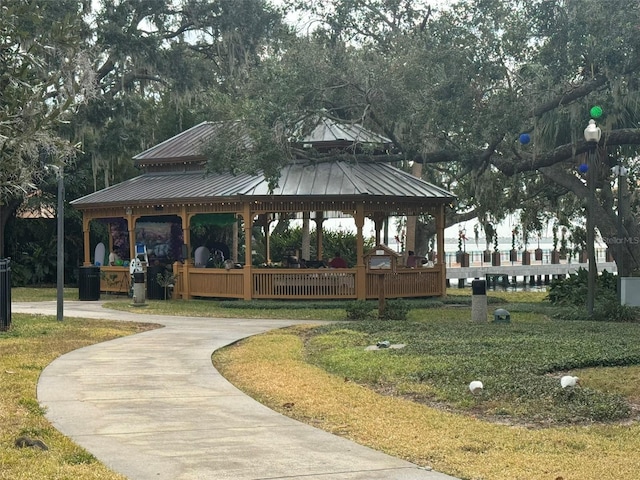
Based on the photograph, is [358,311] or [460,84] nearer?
[358,311]

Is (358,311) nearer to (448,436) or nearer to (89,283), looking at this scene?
(89,283)

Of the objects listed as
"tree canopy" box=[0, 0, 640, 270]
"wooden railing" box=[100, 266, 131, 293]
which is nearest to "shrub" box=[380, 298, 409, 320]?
"tree canopy" box=[0, 0, 640, 270]

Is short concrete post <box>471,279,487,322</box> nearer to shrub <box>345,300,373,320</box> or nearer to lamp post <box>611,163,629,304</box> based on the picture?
shrub <box>345,300,373,320</box>

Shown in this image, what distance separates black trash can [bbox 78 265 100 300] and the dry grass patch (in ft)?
31.7

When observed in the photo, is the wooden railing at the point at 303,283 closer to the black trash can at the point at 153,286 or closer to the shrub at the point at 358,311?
the black trash can at the point at 153,286

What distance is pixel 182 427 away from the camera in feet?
29.9

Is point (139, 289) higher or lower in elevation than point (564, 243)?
lower

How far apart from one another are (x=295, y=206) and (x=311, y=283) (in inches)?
Answer: 90.3

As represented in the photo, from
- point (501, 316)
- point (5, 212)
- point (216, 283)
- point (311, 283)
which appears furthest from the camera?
point (5, 212)

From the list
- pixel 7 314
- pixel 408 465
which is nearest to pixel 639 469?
pixel 408 465

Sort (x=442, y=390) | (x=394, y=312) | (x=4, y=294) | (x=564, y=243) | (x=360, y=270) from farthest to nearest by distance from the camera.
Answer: (x=564, y=243), (x=360, y=270), (x=394, y=312), (x=4, y=294), (x=442, y=390)

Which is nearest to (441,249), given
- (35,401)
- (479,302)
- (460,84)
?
(460,84)

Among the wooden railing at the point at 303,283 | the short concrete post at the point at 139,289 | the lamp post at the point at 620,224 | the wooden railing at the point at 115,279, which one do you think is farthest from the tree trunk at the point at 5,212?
the lamp post at the point at 620,224

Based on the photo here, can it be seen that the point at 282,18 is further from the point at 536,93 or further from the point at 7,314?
the point at 7,314
